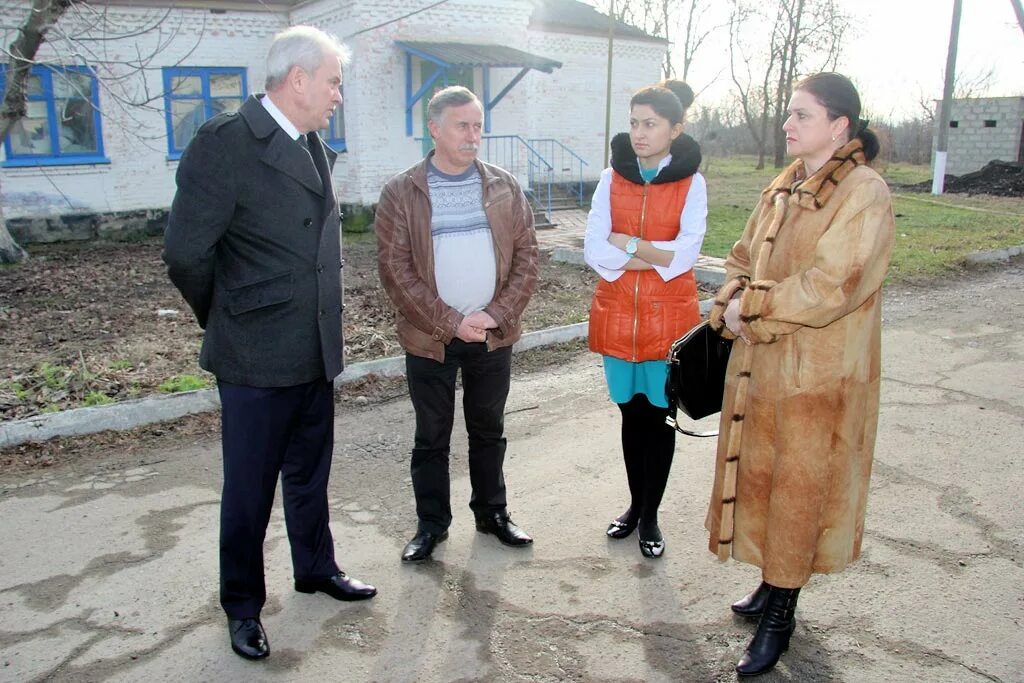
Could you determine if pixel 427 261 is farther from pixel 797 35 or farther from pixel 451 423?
pixel 797 35

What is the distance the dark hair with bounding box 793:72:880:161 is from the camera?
2645 mm

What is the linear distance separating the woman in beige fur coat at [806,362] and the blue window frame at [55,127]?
13.7 meters

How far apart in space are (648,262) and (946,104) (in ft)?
69.8

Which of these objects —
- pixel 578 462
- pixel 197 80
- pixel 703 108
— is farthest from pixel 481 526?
pixel 703 108

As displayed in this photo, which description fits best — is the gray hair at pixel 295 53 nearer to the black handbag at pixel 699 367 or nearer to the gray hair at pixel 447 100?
the gray hair at pixel 447 100

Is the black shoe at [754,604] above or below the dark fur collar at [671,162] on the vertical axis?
below

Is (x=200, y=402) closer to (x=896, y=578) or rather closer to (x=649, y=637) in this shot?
(x=649, y=637)

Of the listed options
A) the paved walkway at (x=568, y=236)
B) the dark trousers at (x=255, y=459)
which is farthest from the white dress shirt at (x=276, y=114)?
the paved walkway at (x=568, y=236)

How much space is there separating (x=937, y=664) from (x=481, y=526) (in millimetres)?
1869

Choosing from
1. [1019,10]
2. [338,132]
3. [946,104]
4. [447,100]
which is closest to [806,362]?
[447,100]

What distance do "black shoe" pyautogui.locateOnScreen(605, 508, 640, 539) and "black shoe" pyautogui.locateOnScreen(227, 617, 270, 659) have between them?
1.56m

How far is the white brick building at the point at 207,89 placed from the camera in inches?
542

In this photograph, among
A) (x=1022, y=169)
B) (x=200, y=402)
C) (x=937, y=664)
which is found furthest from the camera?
(x=1022, y=169)

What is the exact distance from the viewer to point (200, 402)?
Answer: 5.31 metres
